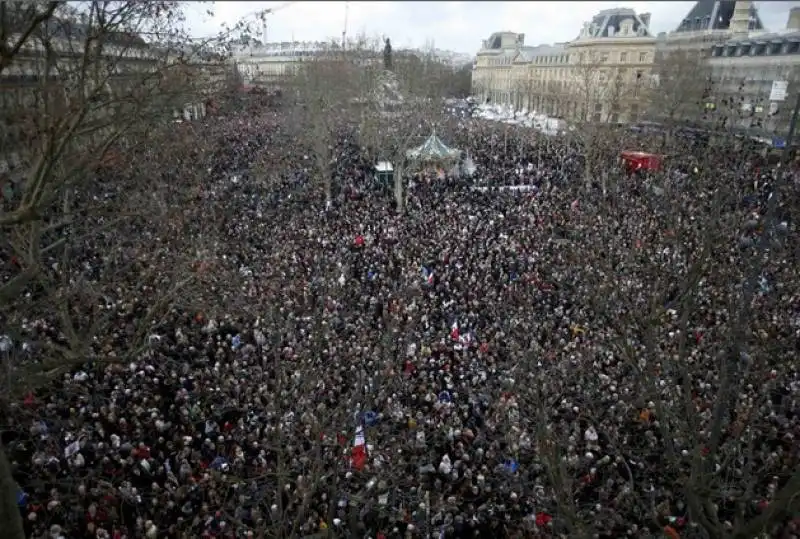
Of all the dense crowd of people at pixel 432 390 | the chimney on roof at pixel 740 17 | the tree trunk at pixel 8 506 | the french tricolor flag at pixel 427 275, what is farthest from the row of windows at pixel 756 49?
the tree trunk at pixel 8 506

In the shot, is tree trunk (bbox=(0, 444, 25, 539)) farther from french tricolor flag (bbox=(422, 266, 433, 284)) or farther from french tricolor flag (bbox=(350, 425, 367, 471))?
french tricolor flag (bbox=(422, 266, 433, 284))

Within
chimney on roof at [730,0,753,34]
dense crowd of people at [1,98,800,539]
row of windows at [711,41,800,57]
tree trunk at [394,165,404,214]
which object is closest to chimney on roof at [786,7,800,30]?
row of windows at [711,41,800,57]

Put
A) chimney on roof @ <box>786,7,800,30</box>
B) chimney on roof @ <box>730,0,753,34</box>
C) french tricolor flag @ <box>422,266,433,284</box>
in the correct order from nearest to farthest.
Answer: french tricolor flag @ <box>422,266,433,284</box>, chimney on roof @ <box>786,7,800,30</box>, chimney on roof @ <box>730,0,753,34</box>

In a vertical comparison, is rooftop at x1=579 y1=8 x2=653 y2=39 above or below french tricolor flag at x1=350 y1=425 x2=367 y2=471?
above

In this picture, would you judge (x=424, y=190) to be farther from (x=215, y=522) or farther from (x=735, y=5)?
(x=735, y=5)

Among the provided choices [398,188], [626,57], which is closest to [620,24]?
[626,57]

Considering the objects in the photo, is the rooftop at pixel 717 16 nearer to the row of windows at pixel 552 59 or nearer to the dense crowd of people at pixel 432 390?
the row of windows at pixel 552 59

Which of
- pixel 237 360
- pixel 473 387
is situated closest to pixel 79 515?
pixel 237 360
